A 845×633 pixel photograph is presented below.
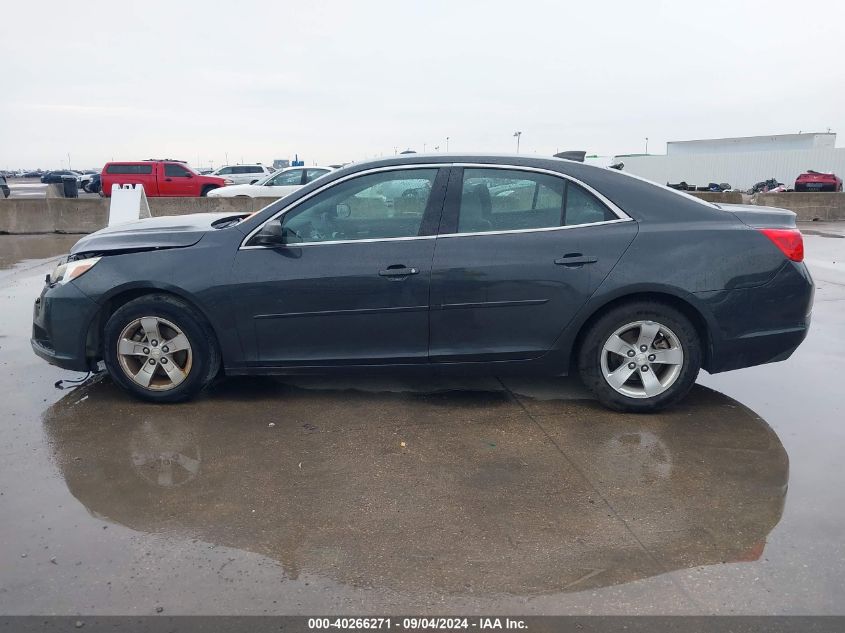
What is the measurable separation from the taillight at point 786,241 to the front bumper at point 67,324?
4.38m

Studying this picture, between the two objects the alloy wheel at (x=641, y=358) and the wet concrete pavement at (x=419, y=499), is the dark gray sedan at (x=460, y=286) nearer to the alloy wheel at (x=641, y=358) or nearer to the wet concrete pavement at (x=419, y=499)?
the alloy wheel at (x=641, y=358)

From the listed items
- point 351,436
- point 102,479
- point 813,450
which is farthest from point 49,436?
point 813,450

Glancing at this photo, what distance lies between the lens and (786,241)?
4.61m

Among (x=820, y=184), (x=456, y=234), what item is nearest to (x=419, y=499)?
(x=456, y=234)

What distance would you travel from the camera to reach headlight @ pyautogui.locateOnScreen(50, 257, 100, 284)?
4.79 m

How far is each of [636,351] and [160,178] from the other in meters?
26.7

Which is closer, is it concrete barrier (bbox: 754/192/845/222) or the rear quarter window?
concrete barrier (bbox: 754/192/845/222)

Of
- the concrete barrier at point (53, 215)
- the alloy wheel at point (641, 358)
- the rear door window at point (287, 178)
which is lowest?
the alloy wheel at point (641, 358)

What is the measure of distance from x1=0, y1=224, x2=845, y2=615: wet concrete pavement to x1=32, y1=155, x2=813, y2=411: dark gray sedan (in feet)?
1.21

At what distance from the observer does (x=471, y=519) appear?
3.40m

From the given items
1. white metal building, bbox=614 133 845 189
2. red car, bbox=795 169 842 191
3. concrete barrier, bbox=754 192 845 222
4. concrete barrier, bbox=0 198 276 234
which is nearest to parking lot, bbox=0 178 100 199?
concrete barrier, bbox=0 198 276 234

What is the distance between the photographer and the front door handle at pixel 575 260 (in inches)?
178

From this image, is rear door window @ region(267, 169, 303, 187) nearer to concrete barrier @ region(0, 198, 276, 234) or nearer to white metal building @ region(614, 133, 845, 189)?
concrete barrier @ region(0, 198, 276, 234)

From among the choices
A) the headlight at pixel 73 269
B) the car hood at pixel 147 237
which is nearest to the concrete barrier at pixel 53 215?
the car hood at pixel 147 237
